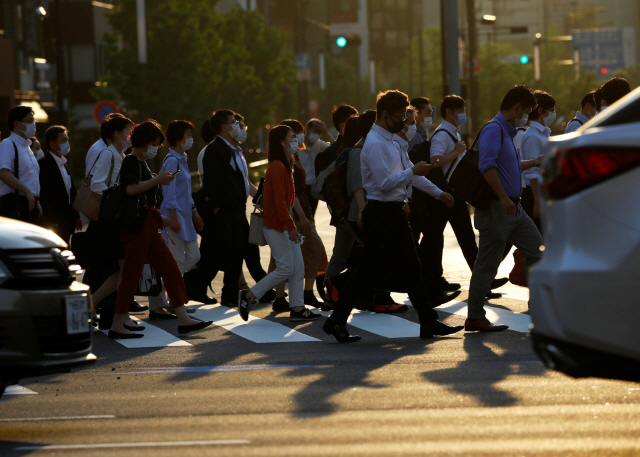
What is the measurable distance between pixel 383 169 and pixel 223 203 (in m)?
3.02

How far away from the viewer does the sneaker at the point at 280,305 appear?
1048 centimetres


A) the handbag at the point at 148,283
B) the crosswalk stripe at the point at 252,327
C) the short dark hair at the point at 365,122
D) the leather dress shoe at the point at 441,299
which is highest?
the short dark hair at the point at 365,122

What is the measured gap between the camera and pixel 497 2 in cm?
17375

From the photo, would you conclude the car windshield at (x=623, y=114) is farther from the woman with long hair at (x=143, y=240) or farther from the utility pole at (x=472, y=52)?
the utility pole at (x=472, y=52)

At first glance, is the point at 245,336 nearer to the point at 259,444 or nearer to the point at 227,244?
the point at 227,244

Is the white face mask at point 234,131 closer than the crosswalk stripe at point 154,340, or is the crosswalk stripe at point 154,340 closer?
the crosswalk stripe at point 154,340

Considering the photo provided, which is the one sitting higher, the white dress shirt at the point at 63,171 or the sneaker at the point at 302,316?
the white dress shirt at the point at 63,171

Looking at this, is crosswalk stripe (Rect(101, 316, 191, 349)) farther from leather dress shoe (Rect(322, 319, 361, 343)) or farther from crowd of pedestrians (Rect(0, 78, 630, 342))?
leather dress shoe (Rect(322, 319, 361, 343))

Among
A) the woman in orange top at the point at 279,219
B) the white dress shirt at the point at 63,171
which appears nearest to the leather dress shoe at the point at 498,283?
the woman in orange top at the point at 279,219

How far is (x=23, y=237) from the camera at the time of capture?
532 centimetres

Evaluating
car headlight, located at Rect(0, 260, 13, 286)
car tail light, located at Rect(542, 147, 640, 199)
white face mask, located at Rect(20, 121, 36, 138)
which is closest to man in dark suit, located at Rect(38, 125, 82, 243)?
white face mask, located at Rect(20, 121, 36, 138)

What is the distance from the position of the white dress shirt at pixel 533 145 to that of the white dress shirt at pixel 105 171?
3.78m

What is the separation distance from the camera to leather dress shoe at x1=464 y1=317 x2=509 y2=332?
8461 millimetres

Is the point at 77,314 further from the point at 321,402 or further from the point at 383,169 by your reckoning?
the point at 383,169
